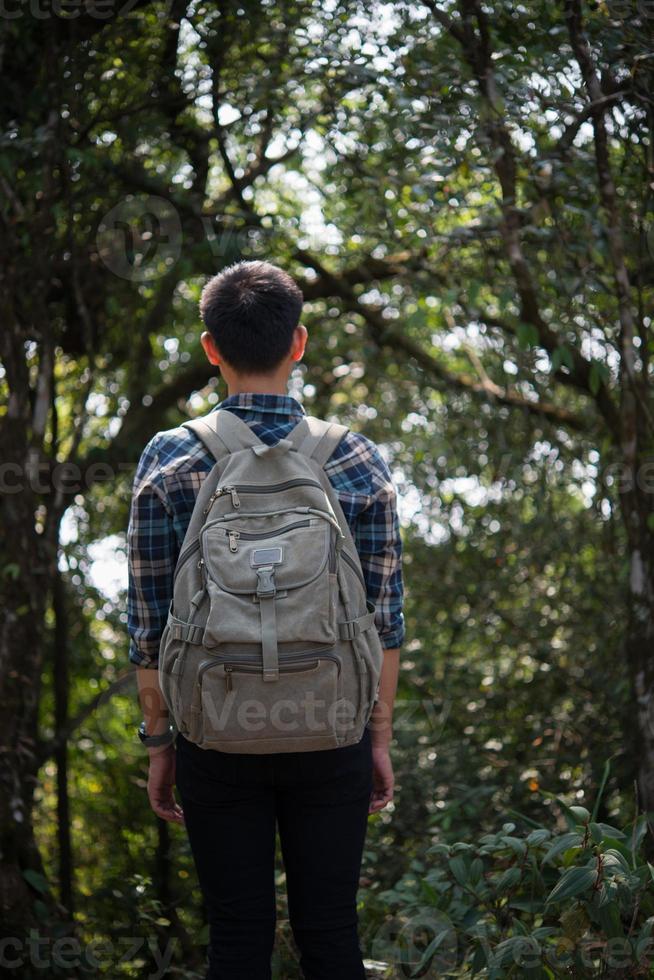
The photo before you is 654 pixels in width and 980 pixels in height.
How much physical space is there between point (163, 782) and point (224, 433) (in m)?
0.69

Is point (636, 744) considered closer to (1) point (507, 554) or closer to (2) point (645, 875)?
(2) point (645, 875)

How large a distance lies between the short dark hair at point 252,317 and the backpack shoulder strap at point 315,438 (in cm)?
13

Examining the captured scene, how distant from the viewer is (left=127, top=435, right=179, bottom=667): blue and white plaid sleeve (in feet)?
5.82

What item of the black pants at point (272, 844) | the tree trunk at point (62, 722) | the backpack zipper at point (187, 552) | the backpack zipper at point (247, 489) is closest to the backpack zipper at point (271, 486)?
the backpack zipper at point (247, 489)

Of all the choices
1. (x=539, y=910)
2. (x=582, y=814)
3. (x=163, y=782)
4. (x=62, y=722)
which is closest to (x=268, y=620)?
(x=163, y=782)

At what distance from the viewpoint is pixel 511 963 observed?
2066 millimetres

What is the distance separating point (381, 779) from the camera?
6.49 feet

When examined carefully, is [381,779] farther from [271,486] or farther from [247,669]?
[271,486]

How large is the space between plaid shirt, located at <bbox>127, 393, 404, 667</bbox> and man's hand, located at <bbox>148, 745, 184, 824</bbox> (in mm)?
203

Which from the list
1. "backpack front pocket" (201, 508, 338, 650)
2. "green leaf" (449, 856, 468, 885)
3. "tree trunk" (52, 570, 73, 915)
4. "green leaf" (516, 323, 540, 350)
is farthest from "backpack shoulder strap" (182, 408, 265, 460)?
"tree trunk" (52, 570, 73, 915)

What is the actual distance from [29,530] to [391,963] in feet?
5.65

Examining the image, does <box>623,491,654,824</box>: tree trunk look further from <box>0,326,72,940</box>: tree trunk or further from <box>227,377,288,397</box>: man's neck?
<box>0,326,72,940</box>: tree trunk

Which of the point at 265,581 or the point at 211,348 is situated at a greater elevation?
the point at 211,348

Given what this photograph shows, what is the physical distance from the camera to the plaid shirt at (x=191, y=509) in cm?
176
